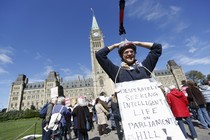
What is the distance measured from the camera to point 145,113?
1.73 m

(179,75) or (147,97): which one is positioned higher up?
(179,75)

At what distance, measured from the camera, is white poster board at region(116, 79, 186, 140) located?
5.03ft

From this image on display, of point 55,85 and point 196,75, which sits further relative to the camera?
point 55,85

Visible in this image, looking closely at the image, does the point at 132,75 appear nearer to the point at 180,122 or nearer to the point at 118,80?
the point at 118,80

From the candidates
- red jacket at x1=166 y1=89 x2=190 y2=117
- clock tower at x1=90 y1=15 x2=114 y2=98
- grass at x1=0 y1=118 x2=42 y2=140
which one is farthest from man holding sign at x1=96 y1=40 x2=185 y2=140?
clock tower at x1=90 y1=15 x2=114 y2=98

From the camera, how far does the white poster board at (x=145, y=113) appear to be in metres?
1.53

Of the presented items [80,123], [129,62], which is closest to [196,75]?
[80,123]

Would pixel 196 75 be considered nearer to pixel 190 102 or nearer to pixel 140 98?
pixel 190 102

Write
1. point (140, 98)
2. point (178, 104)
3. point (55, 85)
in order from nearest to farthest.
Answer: point (140, 98)
point (178, 104)
point (55, 85)

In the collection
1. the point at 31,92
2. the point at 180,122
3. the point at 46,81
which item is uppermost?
the point at 46,81

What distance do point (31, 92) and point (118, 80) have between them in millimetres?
101697

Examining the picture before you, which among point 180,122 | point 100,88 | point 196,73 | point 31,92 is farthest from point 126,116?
point 31,92

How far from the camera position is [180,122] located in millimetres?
5254

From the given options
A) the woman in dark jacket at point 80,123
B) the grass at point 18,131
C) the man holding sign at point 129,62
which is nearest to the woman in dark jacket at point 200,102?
the woman in dark jacket at point 80,123
